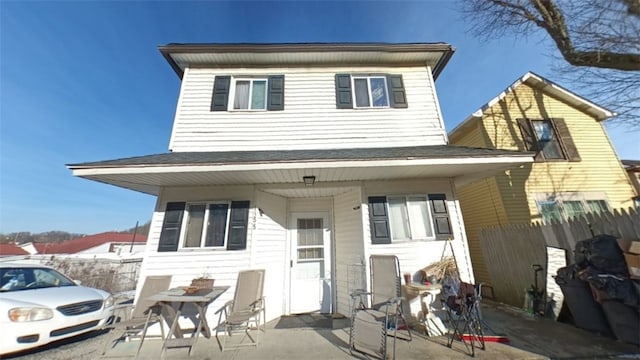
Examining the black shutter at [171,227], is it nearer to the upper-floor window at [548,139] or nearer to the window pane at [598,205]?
the upper-floor window at [548,139]

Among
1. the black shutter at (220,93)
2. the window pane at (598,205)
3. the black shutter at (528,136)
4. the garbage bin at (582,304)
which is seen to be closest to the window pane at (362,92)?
the black shutter at (220,93)

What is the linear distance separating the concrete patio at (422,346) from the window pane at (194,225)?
163cm

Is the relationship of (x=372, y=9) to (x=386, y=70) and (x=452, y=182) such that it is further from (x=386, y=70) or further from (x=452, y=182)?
(x=452, y=182)

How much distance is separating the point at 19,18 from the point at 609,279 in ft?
44.7

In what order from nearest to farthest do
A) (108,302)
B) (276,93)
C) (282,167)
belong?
(282,167) < (108,302) < (276,93)

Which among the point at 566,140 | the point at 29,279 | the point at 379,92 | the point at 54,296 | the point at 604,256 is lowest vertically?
the point at 54,296

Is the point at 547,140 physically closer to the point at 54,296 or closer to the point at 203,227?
the point at 203,227

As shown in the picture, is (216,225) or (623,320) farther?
(216,225)

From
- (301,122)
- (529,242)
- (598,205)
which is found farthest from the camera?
(598,205)

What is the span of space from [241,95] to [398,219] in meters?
4.81

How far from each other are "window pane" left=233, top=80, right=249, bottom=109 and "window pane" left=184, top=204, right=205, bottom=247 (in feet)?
8.58

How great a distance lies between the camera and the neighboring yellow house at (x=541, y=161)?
662 centimetres

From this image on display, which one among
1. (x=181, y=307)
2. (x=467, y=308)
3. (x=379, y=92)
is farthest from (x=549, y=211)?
(x=181, y=307)

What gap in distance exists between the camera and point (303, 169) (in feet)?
12.4
